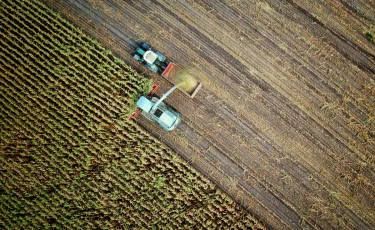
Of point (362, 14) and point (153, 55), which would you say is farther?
point (362, 14)

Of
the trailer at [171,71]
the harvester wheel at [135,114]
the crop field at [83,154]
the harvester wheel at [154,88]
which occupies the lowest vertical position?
the crop field at [83,154]

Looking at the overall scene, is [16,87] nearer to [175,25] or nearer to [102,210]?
[102,210]

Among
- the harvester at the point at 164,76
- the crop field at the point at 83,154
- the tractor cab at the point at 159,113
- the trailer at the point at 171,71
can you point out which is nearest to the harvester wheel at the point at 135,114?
the harvester at the point at 164,76

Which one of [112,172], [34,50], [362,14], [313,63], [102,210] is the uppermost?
[362,14]

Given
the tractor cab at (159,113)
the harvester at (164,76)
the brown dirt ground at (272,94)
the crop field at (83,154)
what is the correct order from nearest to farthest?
the tractor cab at (159,113) → the harvester at (164,76) → the crop field at (83,154) → the brown dirt ground at (272,94)

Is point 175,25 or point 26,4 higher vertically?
point 175,25

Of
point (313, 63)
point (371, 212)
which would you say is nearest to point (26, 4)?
point (313, 63)

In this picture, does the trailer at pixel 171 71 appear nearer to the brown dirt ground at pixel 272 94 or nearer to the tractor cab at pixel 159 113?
the brown dirt ground at pixel 272 94
